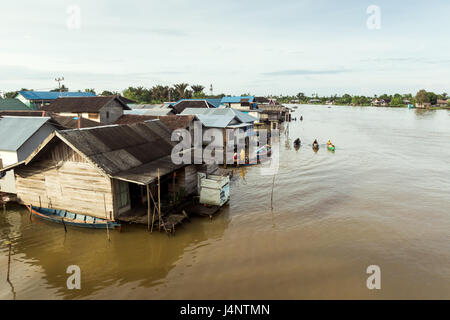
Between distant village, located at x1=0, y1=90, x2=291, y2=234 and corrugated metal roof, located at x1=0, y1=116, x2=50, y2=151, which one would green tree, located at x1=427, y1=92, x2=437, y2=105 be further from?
corrugated metal roof, located at x1=0, y1=116, x2=50, y2=151

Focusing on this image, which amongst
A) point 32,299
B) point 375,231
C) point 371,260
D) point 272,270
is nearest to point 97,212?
point 32,299

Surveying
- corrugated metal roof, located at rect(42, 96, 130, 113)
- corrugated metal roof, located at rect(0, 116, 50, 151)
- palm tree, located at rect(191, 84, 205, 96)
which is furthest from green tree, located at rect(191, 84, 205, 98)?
corrugated metal roof, located at rect(0, 116, 50, 151)

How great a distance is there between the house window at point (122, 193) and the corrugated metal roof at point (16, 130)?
37.5 feet

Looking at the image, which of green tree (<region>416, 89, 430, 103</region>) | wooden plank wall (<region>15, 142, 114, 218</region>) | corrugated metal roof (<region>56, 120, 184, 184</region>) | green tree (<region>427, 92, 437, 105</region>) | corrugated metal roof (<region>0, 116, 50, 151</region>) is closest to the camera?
Result: corrugated metal roof (<region>56, 120, 184, 184</region>)

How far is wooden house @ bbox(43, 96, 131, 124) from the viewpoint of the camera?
3331 cm

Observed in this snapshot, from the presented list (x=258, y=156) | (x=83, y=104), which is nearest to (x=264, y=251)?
(x=258, y=156)

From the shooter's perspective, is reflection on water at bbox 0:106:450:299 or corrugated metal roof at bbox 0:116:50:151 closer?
reflection on water at bbox 0:106:450:299

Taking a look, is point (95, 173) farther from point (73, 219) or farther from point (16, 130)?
point (16, 130)

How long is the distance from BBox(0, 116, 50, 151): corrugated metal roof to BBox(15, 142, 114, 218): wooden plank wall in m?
6.11

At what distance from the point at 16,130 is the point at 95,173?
13236 mm

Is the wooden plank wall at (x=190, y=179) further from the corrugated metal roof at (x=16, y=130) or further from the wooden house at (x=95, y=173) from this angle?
the corrugated metal roof at (x=16, y=130)

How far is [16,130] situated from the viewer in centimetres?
2120

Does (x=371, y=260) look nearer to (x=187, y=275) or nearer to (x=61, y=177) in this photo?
(x=187, y=275)

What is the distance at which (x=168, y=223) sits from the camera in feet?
46.1
